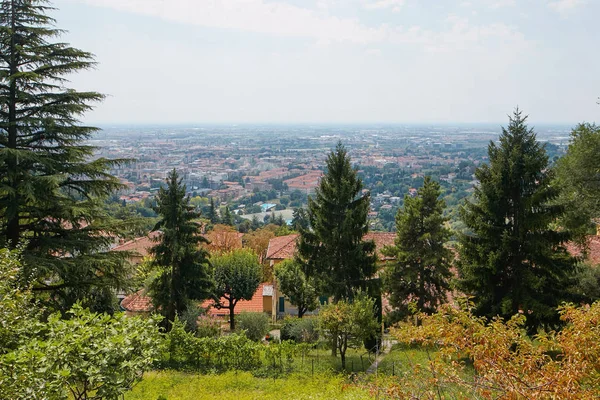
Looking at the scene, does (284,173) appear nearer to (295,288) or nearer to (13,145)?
(295,288)

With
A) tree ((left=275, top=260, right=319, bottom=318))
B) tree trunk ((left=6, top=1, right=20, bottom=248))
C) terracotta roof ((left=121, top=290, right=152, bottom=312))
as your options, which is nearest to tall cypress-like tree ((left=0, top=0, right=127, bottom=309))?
tree trunk ((left=6, top=1, right=20, bottom=248))

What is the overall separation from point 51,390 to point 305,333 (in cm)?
1339

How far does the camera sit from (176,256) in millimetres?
18078

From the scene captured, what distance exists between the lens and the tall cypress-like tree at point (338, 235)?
17875 mm

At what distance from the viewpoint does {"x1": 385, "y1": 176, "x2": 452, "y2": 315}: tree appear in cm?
1822

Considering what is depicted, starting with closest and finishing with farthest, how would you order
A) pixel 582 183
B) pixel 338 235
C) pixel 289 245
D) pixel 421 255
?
pixel 582 183 < pixel 338 235 < pixel 421 255 < pixel 289 245

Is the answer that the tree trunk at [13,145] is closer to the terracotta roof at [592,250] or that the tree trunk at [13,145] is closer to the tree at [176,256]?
the tree at [176,256]

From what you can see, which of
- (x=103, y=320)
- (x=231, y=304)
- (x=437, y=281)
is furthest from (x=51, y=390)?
(x=231, y=304)

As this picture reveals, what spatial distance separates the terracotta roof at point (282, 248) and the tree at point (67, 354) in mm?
19856

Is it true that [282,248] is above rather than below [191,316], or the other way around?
below

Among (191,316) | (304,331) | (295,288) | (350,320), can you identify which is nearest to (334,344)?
(350,320)

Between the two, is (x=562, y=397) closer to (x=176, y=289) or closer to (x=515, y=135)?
(x=515, y=135)

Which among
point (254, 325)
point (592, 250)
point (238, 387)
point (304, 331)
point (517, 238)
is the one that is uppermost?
point (517, 238)

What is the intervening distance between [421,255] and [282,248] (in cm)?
1272
